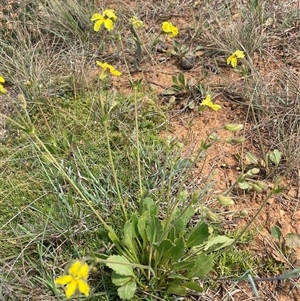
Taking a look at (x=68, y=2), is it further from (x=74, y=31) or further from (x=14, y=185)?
(x=14, y=185)

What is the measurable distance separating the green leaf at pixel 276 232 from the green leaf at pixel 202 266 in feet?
1.38

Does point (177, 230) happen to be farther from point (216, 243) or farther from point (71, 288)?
point (71, 288)

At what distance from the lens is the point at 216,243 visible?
1.70 metres

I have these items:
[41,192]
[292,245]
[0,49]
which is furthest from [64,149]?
[292,245]

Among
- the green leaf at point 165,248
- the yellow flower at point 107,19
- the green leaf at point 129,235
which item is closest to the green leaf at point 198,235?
the green leaf at point 165,248

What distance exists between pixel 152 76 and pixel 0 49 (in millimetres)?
989

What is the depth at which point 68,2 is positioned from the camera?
118 inches

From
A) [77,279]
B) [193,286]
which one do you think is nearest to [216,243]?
[193,286]

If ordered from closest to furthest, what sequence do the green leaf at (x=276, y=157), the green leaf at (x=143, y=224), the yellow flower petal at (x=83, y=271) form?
the yellow flower petal at (x=83, y=271) → the green leaf at (x=143, y=224) → the green leaf at (x=276, y=157)

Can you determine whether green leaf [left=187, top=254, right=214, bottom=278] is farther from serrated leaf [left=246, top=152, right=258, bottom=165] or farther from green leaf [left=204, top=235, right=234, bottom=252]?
serrated leaf [left=246, top=152, right=258, bottom=165]

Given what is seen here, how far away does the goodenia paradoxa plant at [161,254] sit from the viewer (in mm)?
1616

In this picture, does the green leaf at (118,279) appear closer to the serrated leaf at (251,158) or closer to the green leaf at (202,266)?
the green leaf at (202,266)

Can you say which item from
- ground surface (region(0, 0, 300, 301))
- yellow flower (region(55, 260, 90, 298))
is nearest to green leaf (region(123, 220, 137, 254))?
ground surface (region(0, 0, 300, 301))

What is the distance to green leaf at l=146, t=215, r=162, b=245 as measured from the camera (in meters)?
1.62
